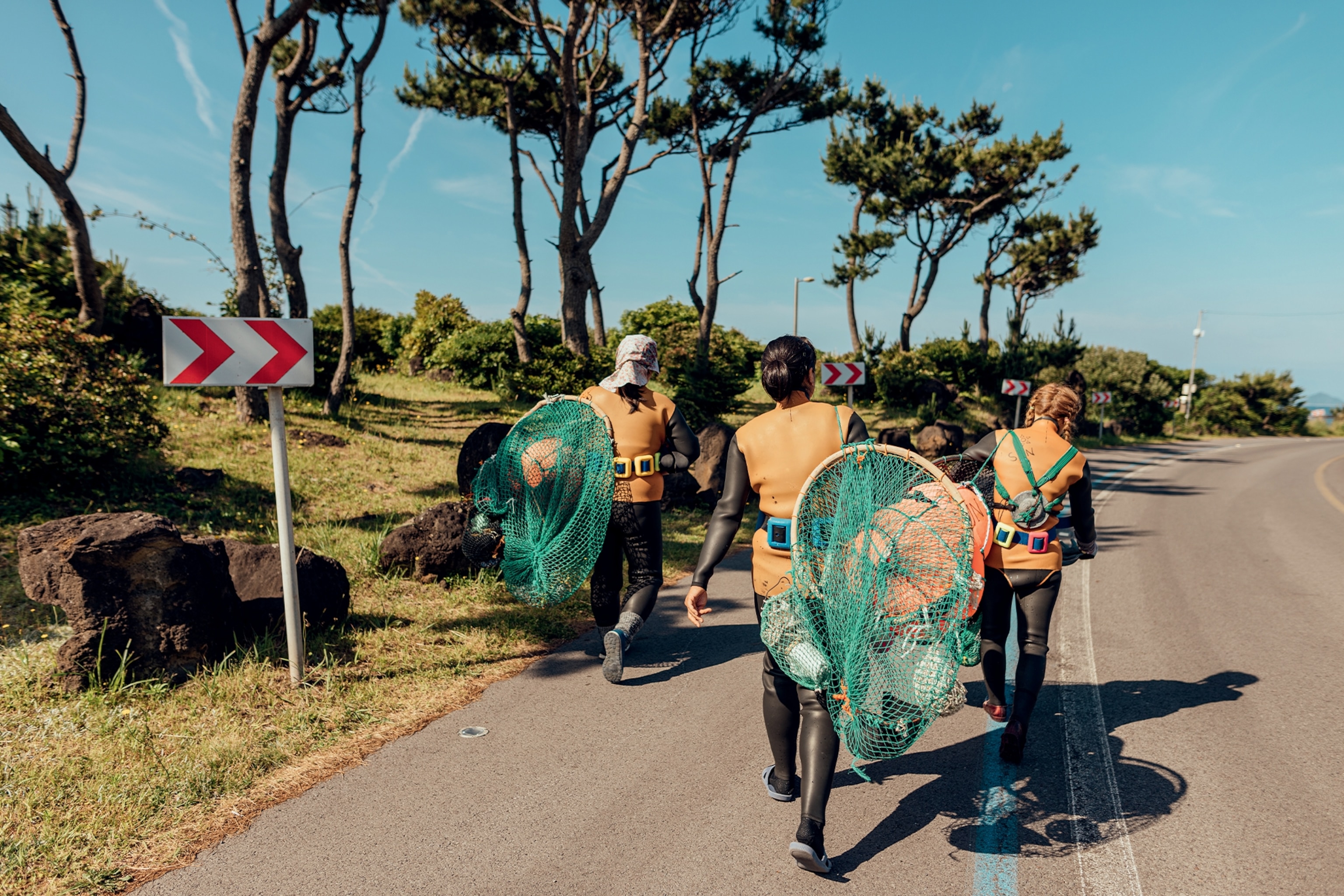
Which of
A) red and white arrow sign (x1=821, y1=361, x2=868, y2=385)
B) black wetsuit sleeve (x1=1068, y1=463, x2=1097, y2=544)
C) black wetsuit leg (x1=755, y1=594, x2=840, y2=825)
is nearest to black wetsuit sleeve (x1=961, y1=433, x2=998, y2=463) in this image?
black wetsuit sleeve (x1=1068, y1=463, x2=1097, y2=544)

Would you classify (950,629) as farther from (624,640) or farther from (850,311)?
(850,311)

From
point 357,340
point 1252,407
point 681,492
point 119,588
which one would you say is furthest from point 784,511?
point 1252,407

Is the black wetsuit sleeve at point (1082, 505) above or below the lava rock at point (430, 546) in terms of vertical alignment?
above

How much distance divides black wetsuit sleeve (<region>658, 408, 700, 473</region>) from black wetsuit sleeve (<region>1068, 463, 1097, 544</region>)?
2.17 metres

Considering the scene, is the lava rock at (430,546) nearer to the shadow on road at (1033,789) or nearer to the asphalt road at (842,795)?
the asphalt road at (842,795)

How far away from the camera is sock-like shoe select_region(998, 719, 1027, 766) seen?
3.65 m

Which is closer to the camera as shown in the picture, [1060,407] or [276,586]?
[1060,407]

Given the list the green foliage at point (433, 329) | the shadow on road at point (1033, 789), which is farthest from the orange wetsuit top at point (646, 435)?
the green foliage at point (433, 329)

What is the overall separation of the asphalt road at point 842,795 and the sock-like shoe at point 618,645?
136 mm

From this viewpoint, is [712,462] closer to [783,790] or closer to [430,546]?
[430,546]

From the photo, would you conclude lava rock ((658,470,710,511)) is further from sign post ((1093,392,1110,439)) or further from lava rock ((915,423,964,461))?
sign post ((1093,392,1110,439))

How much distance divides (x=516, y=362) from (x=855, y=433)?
67.6ft

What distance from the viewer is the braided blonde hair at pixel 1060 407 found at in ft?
12.7

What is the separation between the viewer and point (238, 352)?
395 centimetres
